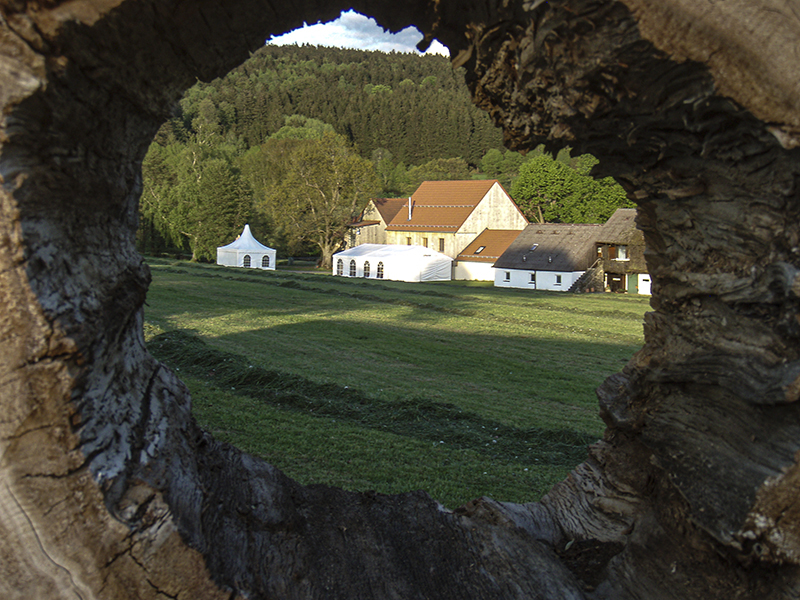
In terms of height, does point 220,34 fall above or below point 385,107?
below

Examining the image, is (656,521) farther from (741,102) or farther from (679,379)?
(741,102)

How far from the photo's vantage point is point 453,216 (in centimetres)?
6250

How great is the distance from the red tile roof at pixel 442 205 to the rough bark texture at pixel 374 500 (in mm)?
58834

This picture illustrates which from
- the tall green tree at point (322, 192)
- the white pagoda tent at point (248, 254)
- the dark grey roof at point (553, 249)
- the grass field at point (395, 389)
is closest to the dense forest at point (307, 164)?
the tall green tree at point (322, 192)

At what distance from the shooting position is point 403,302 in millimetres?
29703

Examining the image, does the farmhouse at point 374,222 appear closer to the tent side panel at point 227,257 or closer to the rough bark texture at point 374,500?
the tent side panel at point 227,257

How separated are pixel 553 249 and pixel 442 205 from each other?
1750 cm

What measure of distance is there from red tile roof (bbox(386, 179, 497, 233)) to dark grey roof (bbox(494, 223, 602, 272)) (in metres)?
9.95

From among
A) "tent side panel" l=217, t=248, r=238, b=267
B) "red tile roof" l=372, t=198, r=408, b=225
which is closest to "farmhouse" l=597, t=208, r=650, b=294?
"tent side panel" l=217, t=248, r=238, b=267

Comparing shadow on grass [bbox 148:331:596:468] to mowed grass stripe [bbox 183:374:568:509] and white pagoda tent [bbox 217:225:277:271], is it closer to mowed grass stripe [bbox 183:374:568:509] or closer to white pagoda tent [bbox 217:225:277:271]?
mowed grass stripe [bbox 183:374:568:509]

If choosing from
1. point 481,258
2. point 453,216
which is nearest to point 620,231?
point 481,258

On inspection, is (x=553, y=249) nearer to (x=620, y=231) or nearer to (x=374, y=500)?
(x=620, y=231)

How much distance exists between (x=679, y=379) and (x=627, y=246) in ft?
157

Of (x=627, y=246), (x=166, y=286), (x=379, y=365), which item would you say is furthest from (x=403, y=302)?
(x=627, y=246)
